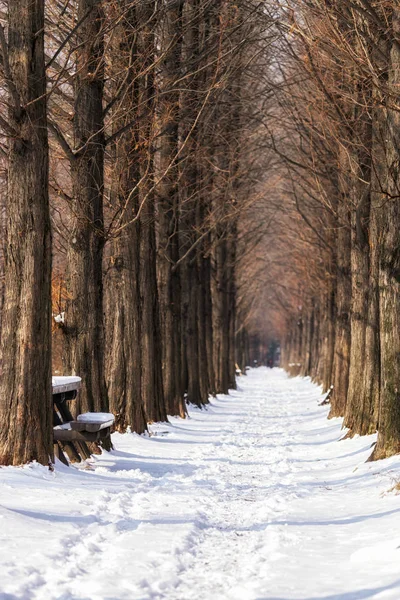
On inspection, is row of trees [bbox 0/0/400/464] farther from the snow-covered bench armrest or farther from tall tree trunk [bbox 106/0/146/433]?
the snow-covered bench armrest

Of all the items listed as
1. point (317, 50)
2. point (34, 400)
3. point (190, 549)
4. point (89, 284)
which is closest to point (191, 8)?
point (317, 50)

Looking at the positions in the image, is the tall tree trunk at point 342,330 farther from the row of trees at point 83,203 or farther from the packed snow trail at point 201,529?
the packed snow trail at point 201,529

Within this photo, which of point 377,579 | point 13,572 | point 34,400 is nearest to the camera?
point 13,572

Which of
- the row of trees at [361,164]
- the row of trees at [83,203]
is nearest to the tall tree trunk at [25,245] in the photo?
the row of trees at [83,203]

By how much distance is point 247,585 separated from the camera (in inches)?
251

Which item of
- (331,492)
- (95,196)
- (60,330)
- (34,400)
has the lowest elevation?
(331,492)

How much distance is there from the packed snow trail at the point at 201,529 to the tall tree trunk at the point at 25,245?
849 millimetres

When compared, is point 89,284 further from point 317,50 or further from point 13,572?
point 13,572

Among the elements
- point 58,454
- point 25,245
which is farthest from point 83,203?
point 58,454

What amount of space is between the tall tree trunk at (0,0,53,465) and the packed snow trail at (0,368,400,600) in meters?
0.85

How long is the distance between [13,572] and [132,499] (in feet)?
12.4

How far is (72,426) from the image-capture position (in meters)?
11.6

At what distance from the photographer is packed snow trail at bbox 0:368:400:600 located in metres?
6.31

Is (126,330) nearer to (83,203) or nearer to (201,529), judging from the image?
(83,203)
